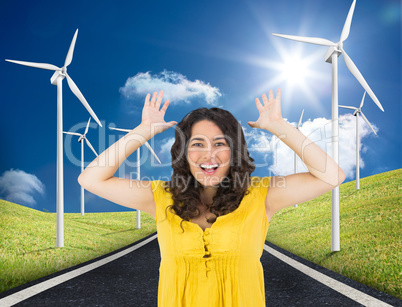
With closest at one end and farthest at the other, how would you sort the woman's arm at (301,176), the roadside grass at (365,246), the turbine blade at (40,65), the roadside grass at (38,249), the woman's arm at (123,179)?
the woman's arm at (301,176) → the woman's arm at (123,179) → the roadside grass at (365,246) → the roadside grass at (38,249) → the turbine blade at (40,65)

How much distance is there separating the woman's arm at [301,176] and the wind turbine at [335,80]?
7875mm

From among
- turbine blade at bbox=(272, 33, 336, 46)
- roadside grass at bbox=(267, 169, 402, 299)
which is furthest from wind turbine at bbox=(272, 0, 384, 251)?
roadside grass at bbox=(267, 169, 402, 299)

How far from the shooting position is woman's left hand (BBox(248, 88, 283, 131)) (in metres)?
2.70

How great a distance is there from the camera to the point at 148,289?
638 cm

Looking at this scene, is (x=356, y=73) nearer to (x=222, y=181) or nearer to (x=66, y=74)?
(x=66, y=74)

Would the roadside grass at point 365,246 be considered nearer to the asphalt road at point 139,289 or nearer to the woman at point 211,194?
the asphalt road at point 139,289

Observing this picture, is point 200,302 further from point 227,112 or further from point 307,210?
point 307,210

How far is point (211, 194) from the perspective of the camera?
2.67m

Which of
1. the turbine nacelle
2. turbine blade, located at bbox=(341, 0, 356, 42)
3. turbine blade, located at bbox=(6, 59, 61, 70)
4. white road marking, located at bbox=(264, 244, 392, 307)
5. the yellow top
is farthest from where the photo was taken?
turbine blade, located at bbox=(6, 59, 61, 70)

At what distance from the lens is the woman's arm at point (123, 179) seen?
2676mm

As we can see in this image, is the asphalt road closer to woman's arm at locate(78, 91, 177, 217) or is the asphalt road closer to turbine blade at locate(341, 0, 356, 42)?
woman's arm at locate(78, 91, 177, 217)


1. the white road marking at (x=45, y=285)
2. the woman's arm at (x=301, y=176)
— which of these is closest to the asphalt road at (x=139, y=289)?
the white road marking at (x=45, y=285)

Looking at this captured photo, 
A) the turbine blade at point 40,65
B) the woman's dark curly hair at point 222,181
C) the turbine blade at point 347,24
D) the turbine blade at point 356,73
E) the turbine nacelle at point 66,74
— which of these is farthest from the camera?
the turbine blade at point 40,65

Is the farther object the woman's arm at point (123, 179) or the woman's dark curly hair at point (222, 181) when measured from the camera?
the woman's arm at point (123, 179)
